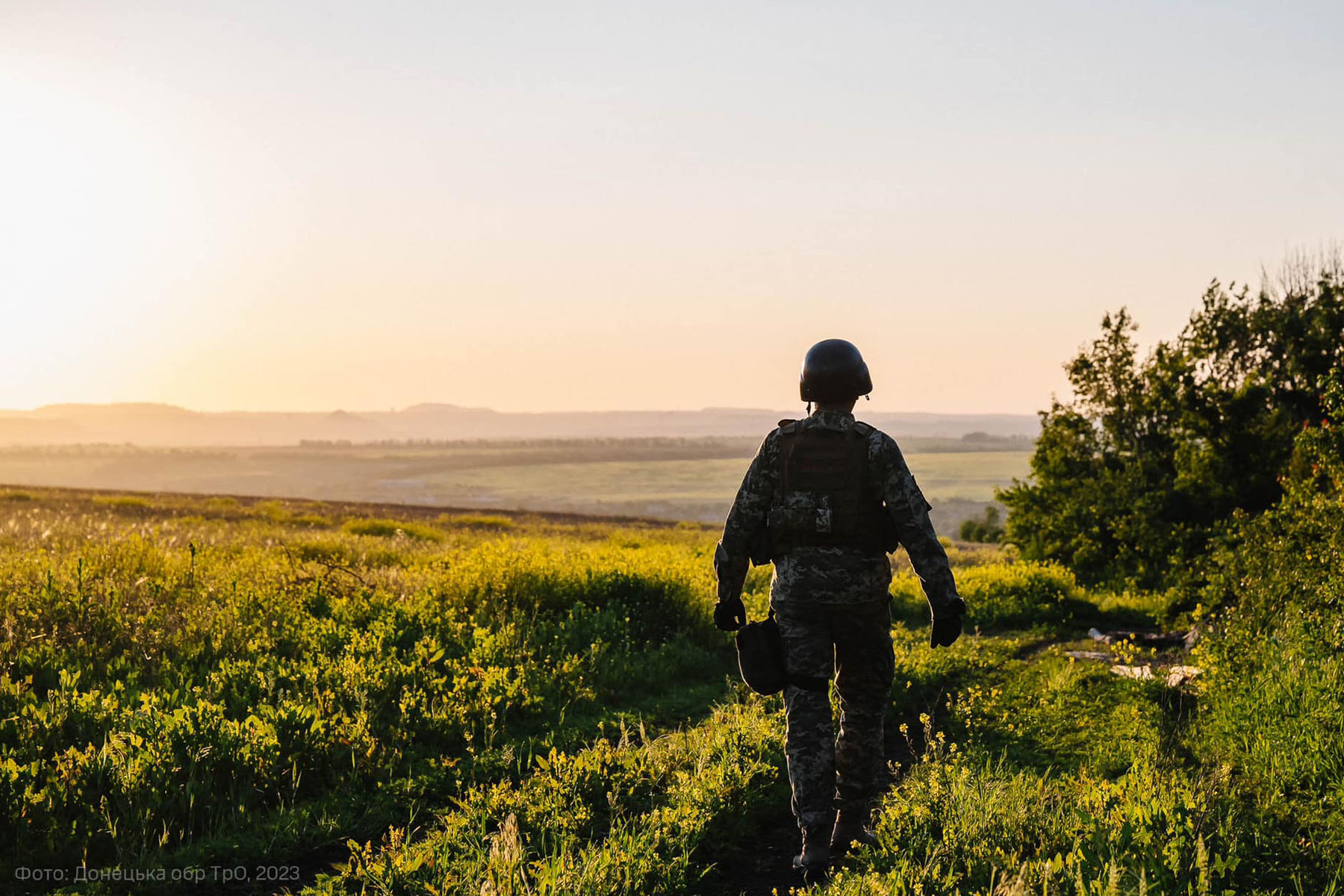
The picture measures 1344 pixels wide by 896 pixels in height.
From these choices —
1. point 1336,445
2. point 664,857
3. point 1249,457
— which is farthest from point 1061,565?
point 664,857

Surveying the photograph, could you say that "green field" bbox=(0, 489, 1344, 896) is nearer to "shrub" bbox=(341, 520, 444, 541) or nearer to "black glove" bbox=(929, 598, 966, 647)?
"black glove" bbox=(929, 598, 966, 647)

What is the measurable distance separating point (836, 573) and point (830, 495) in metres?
0.45

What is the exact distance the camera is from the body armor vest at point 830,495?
A: 16.1 ft

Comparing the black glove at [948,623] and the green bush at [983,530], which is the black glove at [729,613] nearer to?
the black glove at [948,623]

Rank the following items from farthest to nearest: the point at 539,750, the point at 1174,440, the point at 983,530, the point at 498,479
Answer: the point at 498,479 < the point at 983,530 < the point at 1174,440 < the point at 539,750

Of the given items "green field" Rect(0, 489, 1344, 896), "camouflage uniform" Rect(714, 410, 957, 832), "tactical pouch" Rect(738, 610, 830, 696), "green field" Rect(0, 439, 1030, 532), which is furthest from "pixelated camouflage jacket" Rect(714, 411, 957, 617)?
"green field" Rect(0, 439, 1030, 532)

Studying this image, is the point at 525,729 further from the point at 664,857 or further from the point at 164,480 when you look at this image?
the point at 164,480

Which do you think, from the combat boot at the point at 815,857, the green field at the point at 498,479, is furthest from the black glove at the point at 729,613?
the green field at the point at 498,479

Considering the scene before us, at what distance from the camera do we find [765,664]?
4902 millimetres

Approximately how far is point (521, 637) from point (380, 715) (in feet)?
7.02

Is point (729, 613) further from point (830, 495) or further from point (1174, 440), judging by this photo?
point (1174, 440)

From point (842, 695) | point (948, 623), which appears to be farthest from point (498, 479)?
point (948, 623)

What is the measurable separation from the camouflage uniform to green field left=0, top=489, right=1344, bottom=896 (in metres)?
0.37

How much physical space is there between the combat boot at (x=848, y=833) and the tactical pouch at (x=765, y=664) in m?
0.72
